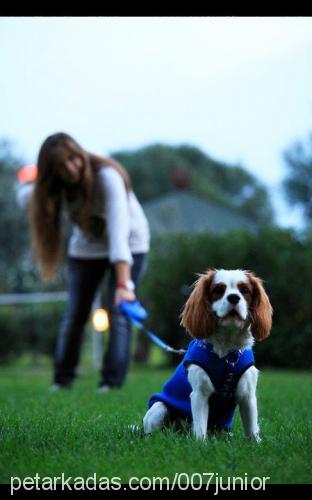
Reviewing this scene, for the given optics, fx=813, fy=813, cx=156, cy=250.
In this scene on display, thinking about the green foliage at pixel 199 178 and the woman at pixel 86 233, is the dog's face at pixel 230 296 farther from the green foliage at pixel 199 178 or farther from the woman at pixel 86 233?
the green foliage at pixel 199 178

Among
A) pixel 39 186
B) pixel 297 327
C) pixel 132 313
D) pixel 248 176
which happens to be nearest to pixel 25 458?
pixel 132 313

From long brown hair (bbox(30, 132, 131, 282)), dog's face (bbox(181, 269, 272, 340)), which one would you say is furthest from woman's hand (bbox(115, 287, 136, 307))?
dog's face (bbox(181, 269, 272, 340))

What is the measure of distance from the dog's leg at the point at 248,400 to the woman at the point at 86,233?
288 cm

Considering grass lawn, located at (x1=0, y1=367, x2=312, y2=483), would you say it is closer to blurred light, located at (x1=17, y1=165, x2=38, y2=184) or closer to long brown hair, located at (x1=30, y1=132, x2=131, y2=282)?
long brown hair, located at (x1=30, y1=132, x2=131, y2=282)

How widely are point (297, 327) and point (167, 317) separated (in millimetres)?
2394

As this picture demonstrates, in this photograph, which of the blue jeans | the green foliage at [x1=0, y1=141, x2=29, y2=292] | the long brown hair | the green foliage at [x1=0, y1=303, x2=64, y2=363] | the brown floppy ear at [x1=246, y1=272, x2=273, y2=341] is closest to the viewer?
the brown floppy ear at [x1=246, y1=272, x2=273, y2=341]

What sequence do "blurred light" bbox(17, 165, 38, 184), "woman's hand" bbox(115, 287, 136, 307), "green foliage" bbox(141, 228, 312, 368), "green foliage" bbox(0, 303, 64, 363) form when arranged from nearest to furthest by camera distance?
"woman's hand" bbox(115, 287, 136, 307)
"blurred light" bbox(17, 165, 38, 184)
"green foliage" bbox(141, 228, 312, 368)
"green foliage" bbox(0, 303, 64, 363)

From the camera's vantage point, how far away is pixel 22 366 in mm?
16656

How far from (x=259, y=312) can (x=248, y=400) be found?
0.45m

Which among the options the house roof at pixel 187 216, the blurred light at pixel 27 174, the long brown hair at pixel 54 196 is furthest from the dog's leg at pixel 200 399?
the house roof at pixel 187 216

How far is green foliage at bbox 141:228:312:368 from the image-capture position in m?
13.2

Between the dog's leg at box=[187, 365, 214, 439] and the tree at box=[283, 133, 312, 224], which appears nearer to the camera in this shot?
the dog's leg at box=[187, 365, 214, 439]

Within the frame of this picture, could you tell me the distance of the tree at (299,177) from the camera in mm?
38281

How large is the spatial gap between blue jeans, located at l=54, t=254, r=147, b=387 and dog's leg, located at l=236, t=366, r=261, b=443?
3475 mm
